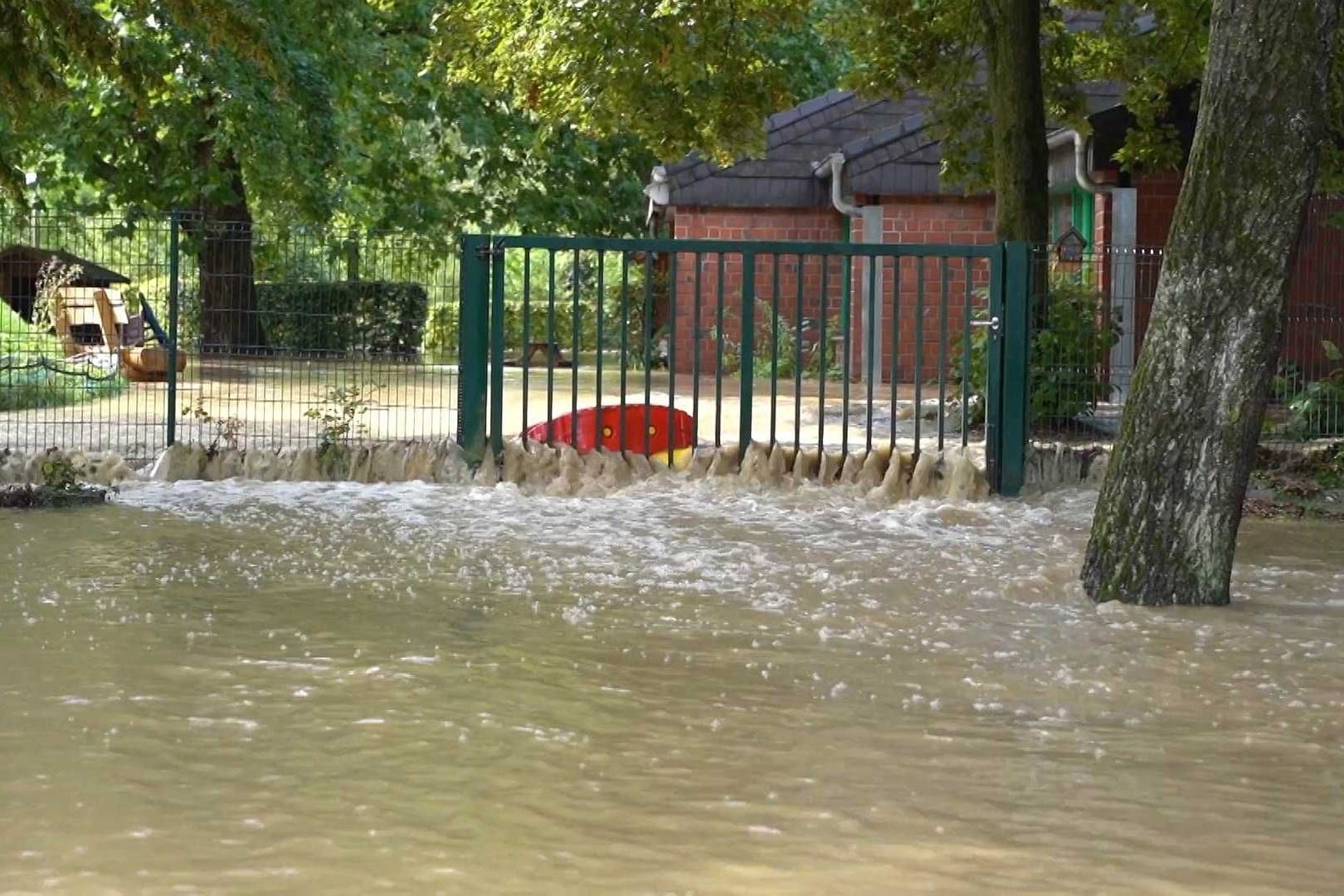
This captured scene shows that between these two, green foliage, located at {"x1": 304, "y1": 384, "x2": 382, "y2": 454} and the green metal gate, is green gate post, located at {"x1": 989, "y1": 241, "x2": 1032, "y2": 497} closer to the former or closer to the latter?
the green metal gate

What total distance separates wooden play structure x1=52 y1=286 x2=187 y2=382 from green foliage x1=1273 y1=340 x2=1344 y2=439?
464 inches

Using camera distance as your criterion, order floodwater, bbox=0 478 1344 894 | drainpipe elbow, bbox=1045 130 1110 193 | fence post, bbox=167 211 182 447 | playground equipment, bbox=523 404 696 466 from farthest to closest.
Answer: drainpipe elbow, bbox=1045 130 1110 193 < playground equipment, bbox=523 404 696 466 < fence post, bbox=167 211 182 447 < floodwater, bbox=0 478 1344 894

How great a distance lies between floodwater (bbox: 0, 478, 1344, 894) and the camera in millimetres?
5180

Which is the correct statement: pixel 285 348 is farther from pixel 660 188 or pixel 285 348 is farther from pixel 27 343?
Result: pixel 660 188

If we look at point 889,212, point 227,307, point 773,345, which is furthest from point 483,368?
point 889,212

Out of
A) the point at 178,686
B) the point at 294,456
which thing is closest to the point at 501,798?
the point at 178,686

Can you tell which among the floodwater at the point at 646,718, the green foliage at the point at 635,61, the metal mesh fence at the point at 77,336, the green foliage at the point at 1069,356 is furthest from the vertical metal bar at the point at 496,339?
the green foliage at the point at 635,61

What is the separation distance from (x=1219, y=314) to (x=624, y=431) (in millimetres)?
6067

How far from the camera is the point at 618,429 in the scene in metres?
14.9

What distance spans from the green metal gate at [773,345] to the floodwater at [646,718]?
2.83 m

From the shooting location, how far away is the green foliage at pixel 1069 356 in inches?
629

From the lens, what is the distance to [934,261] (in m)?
26.3

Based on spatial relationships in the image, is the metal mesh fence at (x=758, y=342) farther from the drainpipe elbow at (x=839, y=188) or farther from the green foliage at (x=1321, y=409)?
the green foliage at (x=1321, y=409)

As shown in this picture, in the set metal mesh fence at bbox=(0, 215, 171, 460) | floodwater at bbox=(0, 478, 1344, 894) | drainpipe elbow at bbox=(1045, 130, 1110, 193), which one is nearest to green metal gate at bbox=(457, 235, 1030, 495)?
drainpipe elbow at bbox=(1045, 130, 1110, 193)
